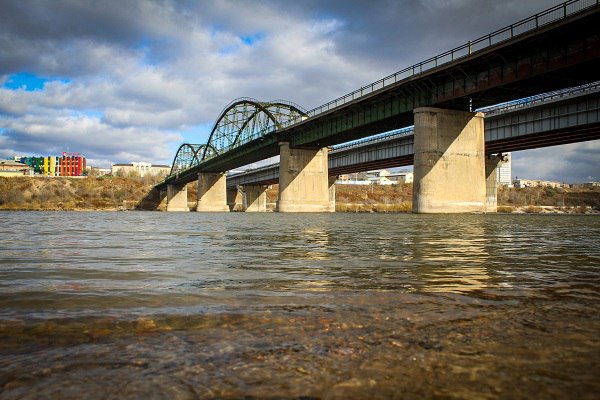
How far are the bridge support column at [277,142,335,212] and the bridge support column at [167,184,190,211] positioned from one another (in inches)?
3037

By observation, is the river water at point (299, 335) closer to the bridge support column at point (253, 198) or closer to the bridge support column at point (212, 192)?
the bridge support column at point (212, 192)

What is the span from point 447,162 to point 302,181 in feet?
103

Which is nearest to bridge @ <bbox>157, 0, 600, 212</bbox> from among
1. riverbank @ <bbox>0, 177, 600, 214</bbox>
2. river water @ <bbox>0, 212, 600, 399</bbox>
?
river water @ <bbox>0, 212, 600, 399</bbox>

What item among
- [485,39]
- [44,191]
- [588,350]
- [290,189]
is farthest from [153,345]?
[44,191]

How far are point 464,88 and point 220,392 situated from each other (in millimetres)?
40555

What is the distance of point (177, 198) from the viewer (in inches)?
5605

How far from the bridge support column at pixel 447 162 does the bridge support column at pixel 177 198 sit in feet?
356

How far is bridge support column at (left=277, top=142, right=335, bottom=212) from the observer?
67812 millimetres

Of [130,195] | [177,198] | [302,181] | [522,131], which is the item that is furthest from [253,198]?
[522,131]

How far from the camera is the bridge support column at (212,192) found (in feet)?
387

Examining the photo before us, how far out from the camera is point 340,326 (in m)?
3.41

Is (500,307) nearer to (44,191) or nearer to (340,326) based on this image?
(340,326)

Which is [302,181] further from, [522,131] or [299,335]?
[299,335]

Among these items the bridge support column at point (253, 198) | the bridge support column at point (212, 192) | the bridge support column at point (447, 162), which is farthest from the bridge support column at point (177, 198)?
the bridge support column at point (447, 162)
